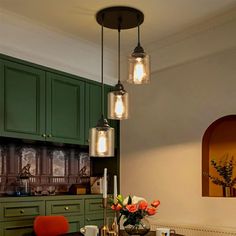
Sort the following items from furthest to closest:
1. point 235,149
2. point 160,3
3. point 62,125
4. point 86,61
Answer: point 86,61 → point 62,125 → point 235,149 → point 160,3

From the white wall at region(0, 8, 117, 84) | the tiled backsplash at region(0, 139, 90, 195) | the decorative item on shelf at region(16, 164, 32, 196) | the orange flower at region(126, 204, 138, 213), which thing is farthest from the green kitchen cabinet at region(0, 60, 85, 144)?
the orange flower at region(126, 204, 138, 213)

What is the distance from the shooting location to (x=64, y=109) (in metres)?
3.83

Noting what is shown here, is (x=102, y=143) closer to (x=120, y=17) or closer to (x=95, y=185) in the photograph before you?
(x=120, y=17)

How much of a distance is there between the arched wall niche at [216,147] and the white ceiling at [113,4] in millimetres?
951

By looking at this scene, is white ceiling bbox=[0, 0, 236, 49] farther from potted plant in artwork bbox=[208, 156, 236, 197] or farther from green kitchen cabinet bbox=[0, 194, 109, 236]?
green kitchen cabinet bbox=[0, 194, 109, 236]

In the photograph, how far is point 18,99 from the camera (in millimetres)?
3418

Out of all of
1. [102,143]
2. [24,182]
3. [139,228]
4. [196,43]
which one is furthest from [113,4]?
[24,182]

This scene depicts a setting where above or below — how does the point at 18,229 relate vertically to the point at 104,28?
below

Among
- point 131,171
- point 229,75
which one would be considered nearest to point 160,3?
point 229,75

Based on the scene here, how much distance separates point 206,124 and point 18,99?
1706mm

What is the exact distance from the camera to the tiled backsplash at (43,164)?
12.0 feet

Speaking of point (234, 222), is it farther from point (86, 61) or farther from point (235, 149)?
point (86, 61)

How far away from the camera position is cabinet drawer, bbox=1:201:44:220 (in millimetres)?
3217

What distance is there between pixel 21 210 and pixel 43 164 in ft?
2.39
